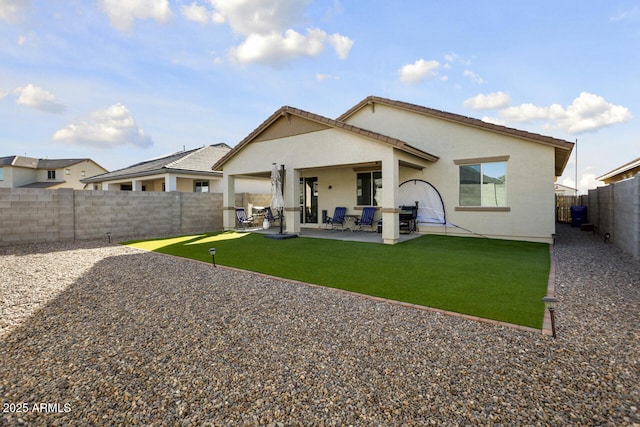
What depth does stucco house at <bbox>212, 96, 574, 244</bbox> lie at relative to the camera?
1029 centimetres

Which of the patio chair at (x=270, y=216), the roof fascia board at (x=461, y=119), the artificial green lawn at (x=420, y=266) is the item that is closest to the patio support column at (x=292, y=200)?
the artificial green lawn at (x=420, y=266)

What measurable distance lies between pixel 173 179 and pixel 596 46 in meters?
20.5

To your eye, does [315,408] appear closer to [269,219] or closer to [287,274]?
[287,274]

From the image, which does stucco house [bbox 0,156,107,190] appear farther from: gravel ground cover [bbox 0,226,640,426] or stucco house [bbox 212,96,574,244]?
gravel ground cover [bbox 0,226,640,426]

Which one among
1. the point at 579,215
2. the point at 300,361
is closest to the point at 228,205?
the point at 300,361

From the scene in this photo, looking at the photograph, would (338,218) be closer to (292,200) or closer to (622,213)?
(292,200)

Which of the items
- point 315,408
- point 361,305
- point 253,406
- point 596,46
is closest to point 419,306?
point 361,305

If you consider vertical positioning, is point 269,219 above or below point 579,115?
below

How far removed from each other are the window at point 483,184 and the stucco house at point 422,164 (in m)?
0.03

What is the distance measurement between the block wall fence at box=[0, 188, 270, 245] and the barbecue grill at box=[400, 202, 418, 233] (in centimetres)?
936

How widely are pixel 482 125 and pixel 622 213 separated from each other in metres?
4.77

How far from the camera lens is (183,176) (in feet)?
62.6

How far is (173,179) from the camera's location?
1872cm

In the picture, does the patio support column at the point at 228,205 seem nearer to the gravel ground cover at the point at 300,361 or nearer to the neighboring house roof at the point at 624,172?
the gravel ground cover at the point at 300,361
